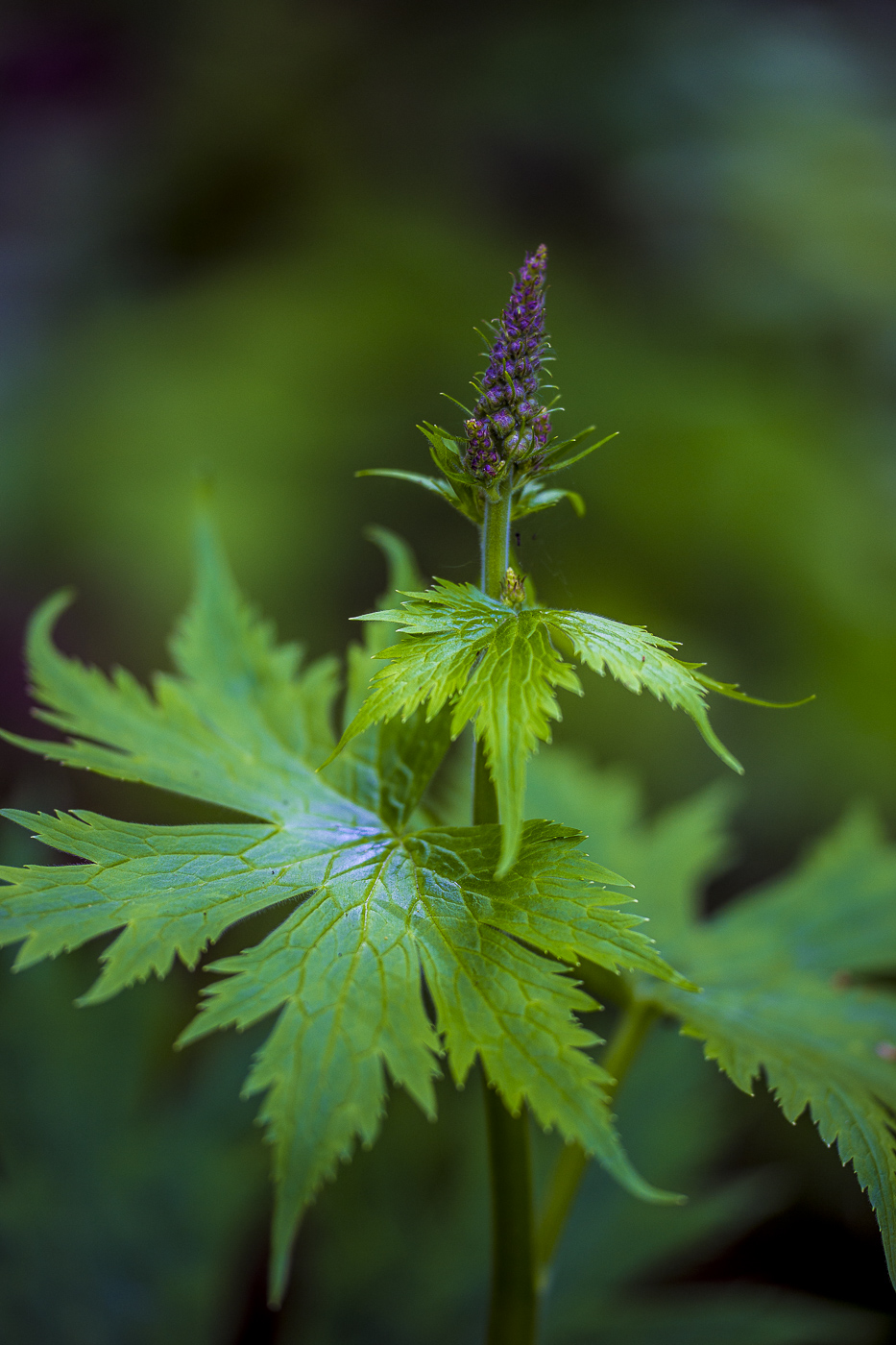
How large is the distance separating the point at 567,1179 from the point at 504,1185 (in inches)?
7.6

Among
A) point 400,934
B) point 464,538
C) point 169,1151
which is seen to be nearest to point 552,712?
point 400,934

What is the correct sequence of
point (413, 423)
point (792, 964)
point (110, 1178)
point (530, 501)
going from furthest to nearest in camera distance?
point (413, 423), point (110, 1178), point (792, 964), point (530, 501)

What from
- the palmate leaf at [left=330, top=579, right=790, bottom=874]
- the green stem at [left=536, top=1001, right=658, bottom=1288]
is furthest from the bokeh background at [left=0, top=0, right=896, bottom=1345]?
the palmate leaf at [left=330, top=579, right=790, bottom=874]

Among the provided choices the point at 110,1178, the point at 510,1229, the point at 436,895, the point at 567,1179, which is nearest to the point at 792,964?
the point at 567,1179

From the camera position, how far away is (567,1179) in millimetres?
1029

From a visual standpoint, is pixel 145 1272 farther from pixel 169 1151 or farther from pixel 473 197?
pixel 473 197

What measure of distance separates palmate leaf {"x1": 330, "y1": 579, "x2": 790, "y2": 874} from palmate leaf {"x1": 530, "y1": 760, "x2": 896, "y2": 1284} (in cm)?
35

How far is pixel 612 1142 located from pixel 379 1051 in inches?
6.7

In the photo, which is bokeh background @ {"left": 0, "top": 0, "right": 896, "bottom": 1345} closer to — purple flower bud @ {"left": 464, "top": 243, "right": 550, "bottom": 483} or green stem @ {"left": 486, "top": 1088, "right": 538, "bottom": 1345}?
green stem @ {"left": 486, "top": 1088, "right": 538, "bottom": 1345}

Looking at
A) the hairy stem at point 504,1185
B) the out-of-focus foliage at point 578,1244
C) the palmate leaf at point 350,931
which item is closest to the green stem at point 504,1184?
the hairy stem at point 504,1185

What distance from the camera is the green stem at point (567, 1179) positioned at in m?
1.01

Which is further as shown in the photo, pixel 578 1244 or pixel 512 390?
pixel 578 1244

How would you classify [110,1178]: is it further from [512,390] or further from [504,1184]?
[512,390]

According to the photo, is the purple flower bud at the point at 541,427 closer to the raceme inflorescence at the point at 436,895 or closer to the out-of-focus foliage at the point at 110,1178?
the raceme inflorescence at the point at 436,895
